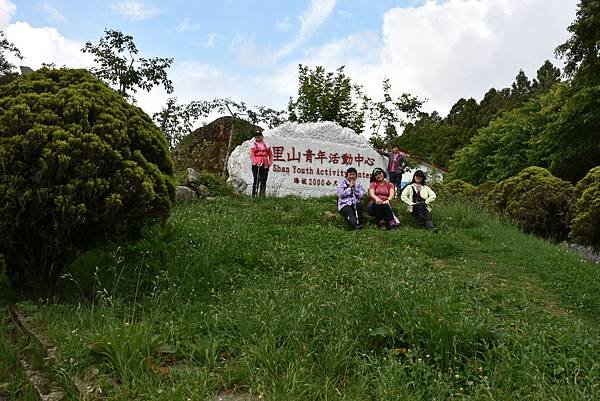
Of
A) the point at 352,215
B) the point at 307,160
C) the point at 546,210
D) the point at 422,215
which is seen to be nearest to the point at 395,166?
the point at 307,160

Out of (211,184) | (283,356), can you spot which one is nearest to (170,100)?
(211,184)

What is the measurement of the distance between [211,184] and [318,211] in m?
2.85

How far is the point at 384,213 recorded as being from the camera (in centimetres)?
796

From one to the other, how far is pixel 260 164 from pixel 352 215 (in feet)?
9.26

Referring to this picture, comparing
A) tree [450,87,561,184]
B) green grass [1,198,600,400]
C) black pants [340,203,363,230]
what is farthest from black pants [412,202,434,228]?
tree [450,87,561,184]

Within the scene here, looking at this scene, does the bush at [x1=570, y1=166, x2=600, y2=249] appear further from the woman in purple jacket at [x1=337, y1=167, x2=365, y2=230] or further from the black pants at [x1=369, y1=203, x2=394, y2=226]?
the woman in purple jacket at [x1=337, y1=167, x2=365, y2=230]

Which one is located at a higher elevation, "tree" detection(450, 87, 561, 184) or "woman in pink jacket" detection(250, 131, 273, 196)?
"tree" detection(450, 87, 561, 184)

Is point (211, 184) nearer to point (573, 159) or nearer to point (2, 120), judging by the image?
point (2, 120)

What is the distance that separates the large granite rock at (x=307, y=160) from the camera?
36.3ft

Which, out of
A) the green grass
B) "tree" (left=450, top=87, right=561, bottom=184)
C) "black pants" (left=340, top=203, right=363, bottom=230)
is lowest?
the green grass

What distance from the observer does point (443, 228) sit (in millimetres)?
7809

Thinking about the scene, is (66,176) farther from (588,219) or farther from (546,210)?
(546,210)

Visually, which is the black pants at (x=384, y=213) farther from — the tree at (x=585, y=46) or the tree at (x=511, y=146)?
the tree at (x=511, y=146)

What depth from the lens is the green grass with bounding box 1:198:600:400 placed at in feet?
8.90
